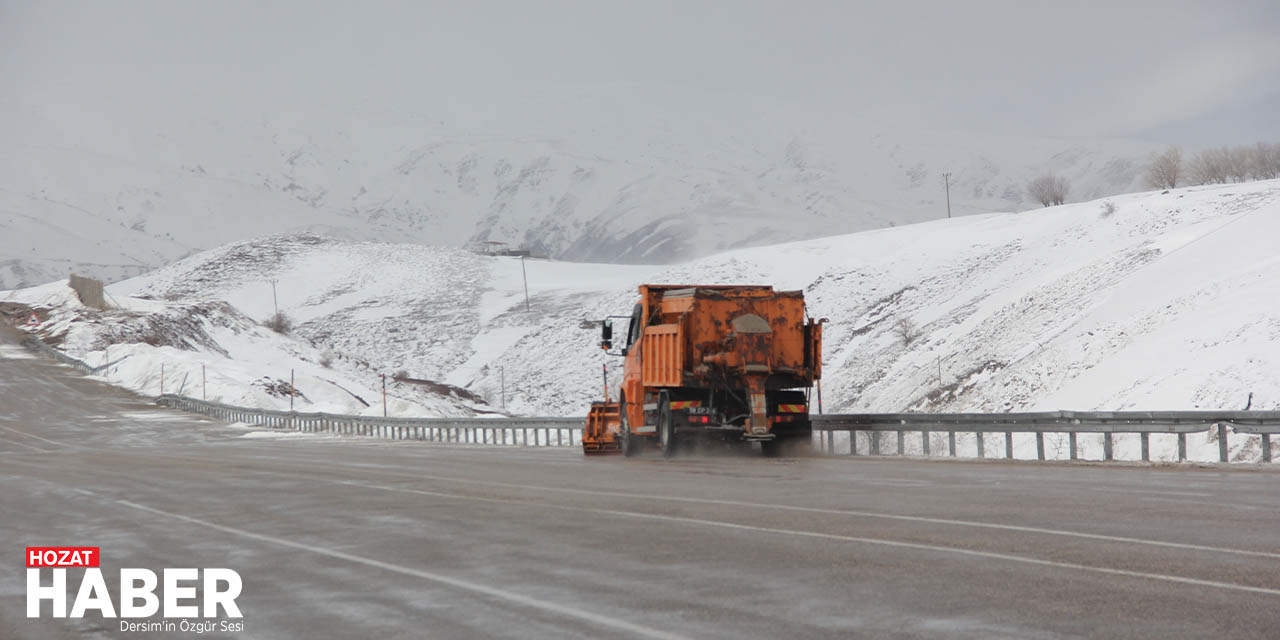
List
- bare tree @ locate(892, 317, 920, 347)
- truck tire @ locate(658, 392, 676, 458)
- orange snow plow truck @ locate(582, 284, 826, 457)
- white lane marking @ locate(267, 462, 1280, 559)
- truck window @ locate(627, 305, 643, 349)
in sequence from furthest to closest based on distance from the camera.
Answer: bare tree @ locate(892, 317, 920, 347) < truck window @ locate(627, 305, 643, 349) < truck tire @ locate(658, 392, 676, 458) < orange snow plow truck @ locate(582, 284, 826, 457) < white lane marking @ locate(267, 462, 1280, 559)

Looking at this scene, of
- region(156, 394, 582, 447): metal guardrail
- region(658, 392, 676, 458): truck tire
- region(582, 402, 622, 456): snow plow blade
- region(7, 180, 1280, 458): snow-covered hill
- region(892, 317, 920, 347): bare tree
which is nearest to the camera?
region(658, 392, 676, 458): truck tire

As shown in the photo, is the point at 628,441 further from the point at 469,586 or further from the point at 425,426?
the point at 425,426

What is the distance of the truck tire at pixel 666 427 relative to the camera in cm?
2564

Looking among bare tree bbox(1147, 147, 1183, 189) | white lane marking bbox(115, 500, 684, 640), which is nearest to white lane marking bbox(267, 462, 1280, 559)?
white lane marking bbox(115, 500, 684, 640)

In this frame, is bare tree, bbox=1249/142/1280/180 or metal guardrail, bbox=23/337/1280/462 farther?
bare tree, bbox=1249/142/1280/180

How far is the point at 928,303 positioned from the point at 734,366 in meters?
57.5

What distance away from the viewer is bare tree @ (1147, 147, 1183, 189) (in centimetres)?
12606

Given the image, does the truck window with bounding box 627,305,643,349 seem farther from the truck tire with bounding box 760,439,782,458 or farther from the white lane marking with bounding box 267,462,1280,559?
the white lane marking with bounding box 267,462,1280,559

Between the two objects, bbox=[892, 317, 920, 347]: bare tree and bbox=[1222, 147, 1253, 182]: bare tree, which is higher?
bbox=[1222, 147, 1253, 182]: bare tree

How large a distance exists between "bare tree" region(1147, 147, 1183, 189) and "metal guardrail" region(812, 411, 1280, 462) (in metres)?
109

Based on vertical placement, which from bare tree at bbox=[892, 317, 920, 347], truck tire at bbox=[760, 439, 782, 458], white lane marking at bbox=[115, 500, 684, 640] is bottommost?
white lane marking at bbox=[115, 500, 684, 640]

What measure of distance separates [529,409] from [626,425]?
5789 cm

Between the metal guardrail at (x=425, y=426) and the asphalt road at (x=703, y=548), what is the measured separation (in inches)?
801

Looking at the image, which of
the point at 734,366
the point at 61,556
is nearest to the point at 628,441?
the point at 734,366
